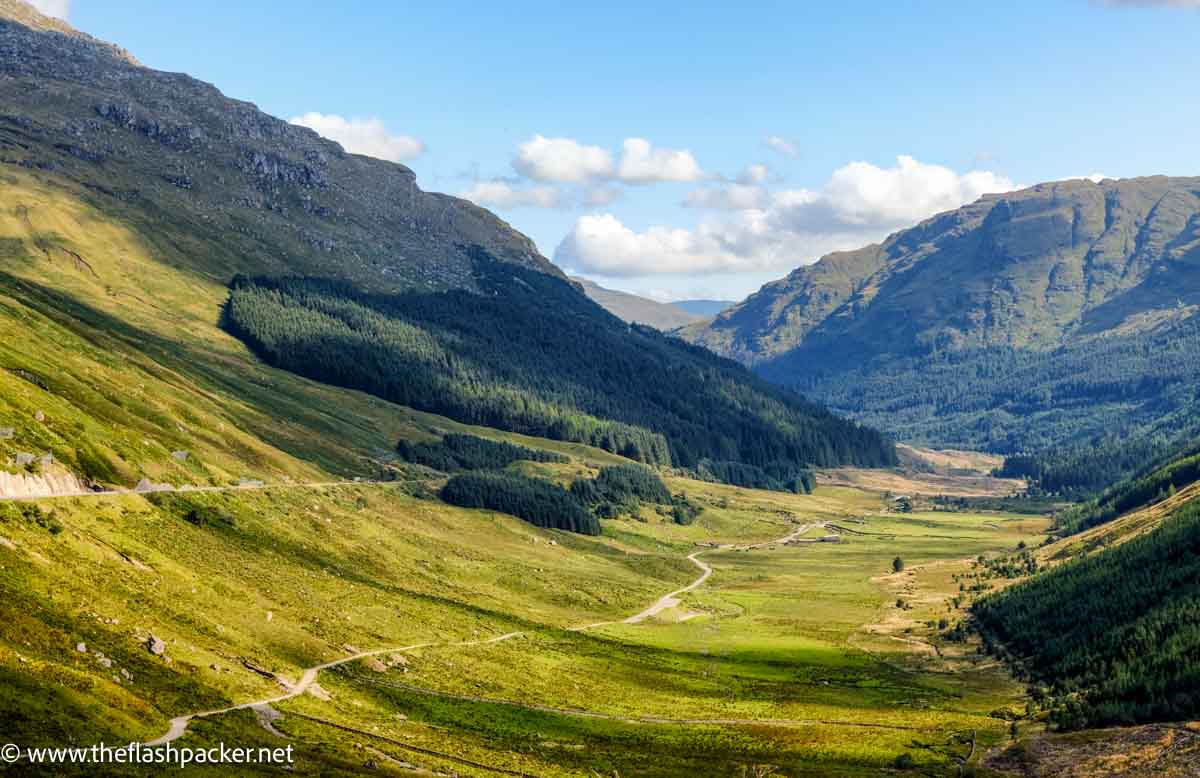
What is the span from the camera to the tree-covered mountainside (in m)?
108

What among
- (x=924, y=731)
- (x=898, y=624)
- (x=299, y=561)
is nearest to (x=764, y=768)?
(x=924, y=731)

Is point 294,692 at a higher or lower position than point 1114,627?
lower

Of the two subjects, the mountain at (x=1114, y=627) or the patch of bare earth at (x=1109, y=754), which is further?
the mountain at (x=1114, y=627)

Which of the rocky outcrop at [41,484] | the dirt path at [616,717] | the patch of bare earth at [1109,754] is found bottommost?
the dirt path at [616,717]

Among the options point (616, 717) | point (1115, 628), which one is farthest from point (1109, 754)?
point (1115, 628)

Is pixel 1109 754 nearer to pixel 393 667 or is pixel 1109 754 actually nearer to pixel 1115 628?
pixel 1115 628

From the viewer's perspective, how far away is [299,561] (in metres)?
148

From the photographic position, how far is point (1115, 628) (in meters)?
138

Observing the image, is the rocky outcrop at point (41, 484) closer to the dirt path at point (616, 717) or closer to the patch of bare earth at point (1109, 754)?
the dirt path at point (616, 717)

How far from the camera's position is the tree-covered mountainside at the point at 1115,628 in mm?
107562

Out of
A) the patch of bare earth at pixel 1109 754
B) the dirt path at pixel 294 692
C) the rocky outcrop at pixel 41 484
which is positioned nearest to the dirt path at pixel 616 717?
the dirt path at pixel 294 692

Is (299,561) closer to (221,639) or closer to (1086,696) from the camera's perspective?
(221,639)

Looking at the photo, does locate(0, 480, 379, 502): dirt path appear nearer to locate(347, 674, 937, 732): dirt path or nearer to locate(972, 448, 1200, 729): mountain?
locate(347, 674, 937, 732): dirt path

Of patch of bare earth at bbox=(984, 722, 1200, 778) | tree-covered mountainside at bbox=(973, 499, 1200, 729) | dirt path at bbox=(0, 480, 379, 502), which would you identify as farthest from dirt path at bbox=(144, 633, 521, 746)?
tree-covered mountainside at bbox=(973, 499, 1200, 729)
